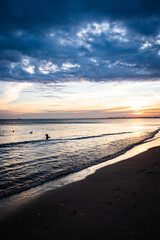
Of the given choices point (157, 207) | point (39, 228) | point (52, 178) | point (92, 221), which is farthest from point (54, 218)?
point (52, 178)

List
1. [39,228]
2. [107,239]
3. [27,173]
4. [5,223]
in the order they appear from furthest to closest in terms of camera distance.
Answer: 1. [27,173]
2. [5,223]
3. [39,228]
4. [107,239]

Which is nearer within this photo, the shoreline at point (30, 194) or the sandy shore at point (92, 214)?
the sandy shore at point (92, 214)

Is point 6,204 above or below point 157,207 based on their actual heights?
below

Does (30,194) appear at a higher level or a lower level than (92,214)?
lower

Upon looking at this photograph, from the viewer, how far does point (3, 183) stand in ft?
27.3

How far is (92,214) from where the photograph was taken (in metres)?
4.99

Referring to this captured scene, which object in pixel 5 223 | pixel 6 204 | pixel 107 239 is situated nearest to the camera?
pixel 107 239

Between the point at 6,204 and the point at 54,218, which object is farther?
the point at 6,204

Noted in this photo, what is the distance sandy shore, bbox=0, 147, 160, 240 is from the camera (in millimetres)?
4105

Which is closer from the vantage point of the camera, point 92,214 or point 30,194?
point 92,214

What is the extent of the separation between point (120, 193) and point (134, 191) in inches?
23.4

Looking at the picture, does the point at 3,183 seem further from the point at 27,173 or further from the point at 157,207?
the point at 157,207

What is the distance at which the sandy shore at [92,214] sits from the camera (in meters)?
4.11

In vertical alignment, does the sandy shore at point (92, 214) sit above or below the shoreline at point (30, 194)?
above
